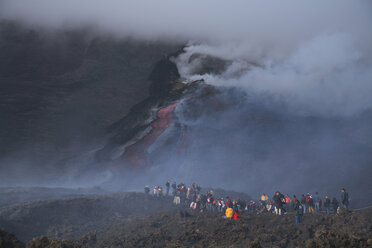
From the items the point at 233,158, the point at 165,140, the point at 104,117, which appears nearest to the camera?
the point at 104,117

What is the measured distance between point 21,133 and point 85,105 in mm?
7955

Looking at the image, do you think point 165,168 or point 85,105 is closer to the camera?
point 85,105

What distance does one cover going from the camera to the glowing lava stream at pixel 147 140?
33.3 meters

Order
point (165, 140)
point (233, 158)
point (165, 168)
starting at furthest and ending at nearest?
point (233, 158)
point (165, 168)
point (165, 140)

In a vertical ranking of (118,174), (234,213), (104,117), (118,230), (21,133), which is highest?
(104,117)

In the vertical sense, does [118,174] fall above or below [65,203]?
above

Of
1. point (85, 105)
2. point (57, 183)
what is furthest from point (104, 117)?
point (57, 183)

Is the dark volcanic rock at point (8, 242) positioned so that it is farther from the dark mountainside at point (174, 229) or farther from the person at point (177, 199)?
the person at point (177, 199)

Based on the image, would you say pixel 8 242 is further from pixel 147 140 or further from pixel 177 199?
pixel 147 140

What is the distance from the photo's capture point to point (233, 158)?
66.3 metres

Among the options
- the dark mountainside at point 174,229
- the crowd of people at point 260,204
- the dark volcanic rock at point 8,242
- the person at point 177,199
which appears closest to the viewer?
the dark volcanic rock at point 8,242

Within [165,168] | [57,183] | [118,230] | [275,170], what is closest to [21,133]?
[118,230]

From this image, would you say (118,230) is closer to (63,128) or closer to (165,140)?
(63,128)

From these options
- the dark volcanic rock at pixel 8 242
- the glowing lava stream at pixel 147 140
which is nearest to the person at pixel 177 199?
the glowing lava stream at pixel 147 140
